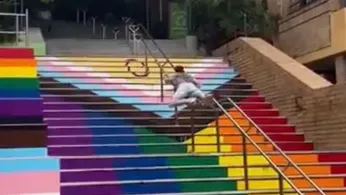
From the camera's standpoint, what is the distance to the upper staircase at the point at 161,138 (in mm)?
8648

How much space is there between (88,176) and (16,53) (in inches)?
169

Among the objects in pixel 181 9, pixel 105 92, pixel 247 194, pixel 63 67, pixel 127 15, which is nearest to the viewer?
pixel 247 194

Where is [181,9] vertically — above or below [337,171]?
above

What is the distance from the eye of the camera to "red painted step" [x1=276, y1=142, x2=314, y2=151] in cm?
1083

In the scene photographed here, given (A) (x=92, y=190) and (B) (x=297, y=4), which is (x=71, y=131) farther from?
(B) (x=297, y=4)

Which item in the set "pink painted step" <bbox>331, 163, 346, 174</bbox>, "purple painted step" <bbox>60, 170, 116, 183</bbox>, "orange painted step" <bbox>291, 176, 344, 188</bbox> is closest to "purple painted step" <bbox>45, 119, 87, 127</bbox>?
"purple painted step" <bbox>60, 170, 116, 183</bbox>

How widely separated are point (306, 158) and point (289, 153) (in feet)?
0.82

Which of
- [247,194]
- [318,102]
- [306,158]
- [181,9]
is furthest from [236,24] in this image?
[247,194]

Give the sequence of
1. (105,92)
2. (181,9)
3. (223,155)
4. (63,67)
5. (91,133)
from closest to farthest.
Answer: (223,155) → (91,133) → (105,92) → (63,67) → (181,9)

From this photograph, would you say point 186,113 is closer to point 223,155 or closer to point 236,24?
point 223,155

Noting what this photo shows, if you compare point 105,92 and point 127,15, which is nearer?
point 105,92

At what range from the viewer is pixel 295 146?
10977mm

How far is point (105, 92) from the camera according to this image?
12141mm

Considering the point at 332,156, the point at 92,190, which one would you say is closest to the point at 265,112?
the point at 332,156
